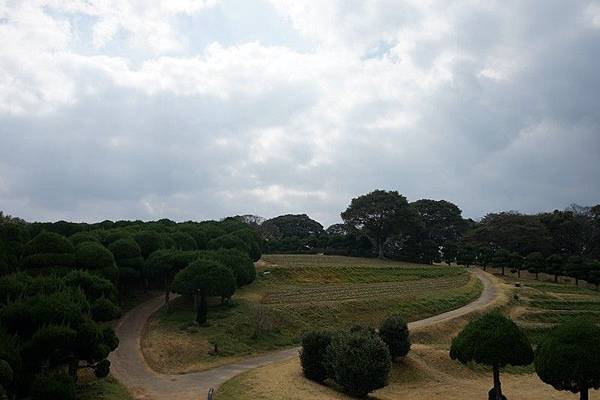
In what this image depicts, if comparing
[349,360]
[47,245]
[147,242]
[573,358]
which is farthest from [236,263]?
[573,358]

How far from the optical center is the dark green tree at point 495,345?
23078 millimetres

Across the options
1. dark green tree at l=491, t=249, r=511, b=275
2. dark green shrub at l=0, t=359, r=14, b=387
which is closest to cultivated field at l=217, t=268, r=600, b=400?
dark green shrub at l=0, t=359, r=14, b=387

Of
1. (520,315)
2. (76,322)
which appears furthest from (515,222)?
(76,322)

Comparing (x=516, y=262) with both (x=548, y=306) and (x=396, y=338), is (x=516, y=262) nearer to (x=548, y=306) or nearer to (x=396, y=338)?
(x=548, y=306)

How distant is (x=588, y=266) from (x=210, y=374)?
60.0 metres

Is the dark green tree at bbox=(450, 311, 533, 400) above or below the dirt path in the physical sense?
above

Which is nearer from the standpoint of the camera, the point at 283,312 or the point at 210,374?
the point at 210,374

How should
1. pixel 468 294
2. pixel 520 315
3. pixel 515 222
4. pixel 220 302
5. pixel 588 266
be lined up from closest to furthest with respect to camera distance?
pixel 220 302 → pixel 520 315 → pixel 468 294 → pixel 588 266 → pixel 515 222

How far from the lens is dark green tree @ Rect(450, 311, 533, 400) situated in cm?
2308

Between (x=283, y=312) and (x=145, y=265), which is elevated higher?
(x=145, y=265)

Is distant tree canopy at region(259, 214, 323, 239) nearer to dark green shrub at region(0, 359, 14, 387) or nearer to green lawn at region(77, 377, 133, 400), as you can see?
green lawn at region(77, 377, 133, 400)

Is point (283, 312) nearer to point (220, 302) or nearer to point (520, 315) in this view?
point (220, 302)

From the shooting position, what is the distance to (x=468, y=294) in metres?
56.1

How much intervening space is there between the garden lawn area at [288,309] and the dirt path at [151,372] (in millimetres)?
962
